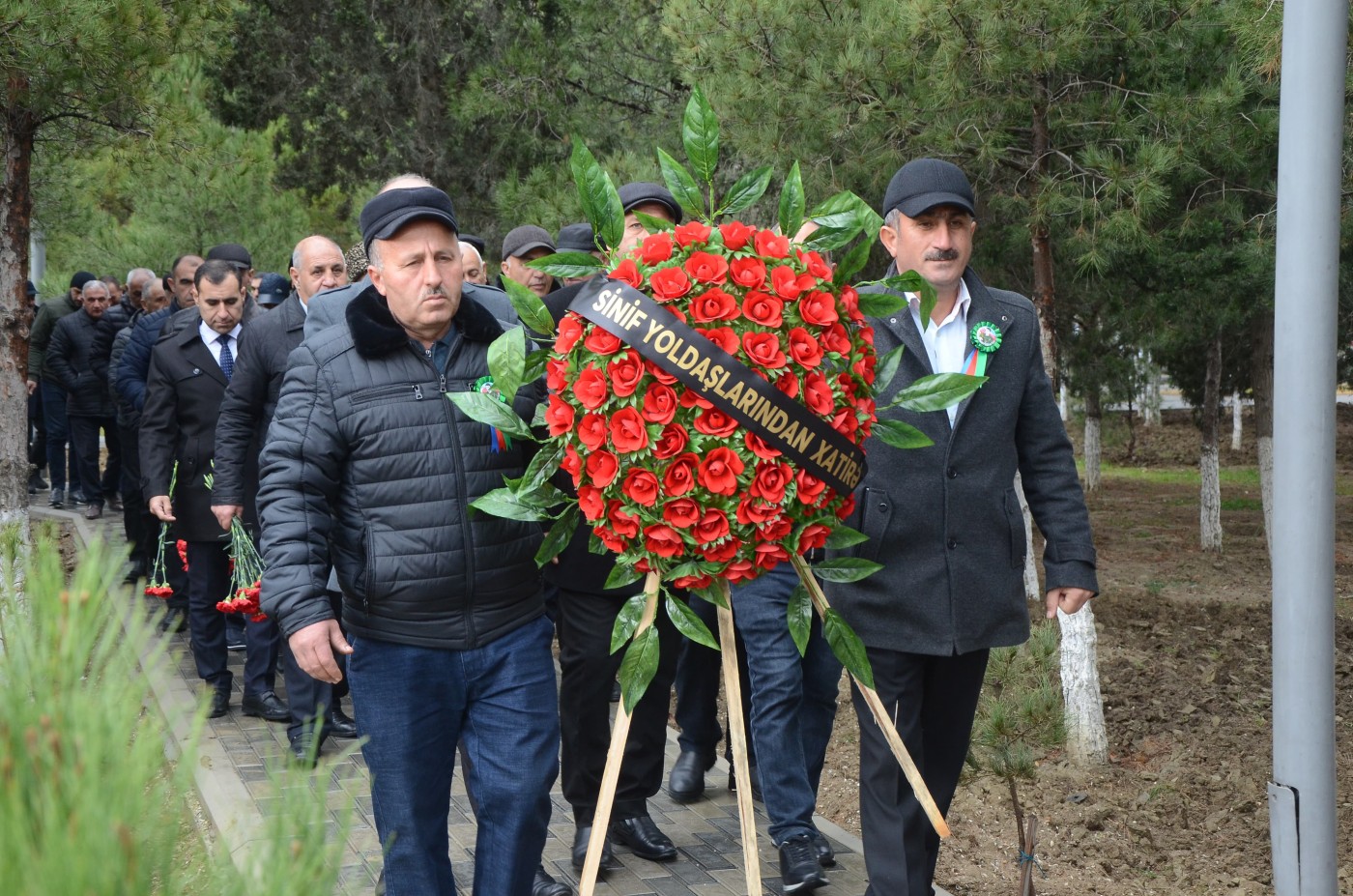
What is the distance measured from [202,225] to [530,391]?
12.9m

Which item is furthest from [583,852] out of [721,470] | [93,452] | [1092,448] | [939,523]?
[1092,448]

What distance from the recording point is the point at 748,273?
3.10 m

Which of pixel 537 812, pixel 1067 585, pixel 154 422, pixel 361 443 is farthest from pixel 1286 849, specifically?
pixel 154 422

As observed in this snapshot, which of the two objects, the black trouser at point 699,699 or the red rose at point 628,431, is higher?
the red rose at point 628,431

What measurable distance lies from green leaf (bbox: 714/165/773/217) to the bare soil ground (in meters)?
3.23

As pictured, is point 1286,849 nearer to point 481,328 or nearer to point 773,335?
point 773,335

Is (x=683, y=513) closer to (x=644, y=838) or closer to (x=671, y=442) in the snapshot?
(x=671, y=442)

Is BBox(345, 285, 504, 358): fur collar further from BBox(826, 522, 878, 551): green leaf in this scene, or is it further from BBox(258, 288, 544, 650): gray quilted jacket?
BBox(826, 522, 878, 551): green leaf

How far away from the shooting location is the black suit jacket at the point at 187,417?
751cm

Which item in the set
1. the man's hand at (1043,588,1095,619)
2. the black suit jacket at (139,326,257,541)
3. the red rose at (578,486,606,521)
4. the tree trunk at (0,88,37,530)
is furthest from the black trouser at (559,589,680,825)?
the tree trunk at (0,88,37,530)

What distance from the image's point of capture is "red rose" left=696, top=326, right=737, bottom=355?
3.03 meters

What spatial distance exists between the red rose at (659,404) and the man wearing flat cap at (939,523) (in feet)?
4.32

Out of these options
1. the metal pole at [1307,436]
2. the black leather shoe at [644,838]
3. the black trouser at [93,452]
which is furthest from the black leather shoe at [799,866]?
the black trouser at [93,452]

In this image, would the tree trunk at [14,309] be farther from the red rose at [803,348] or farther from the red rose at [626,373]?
the red rose at [803,348]
